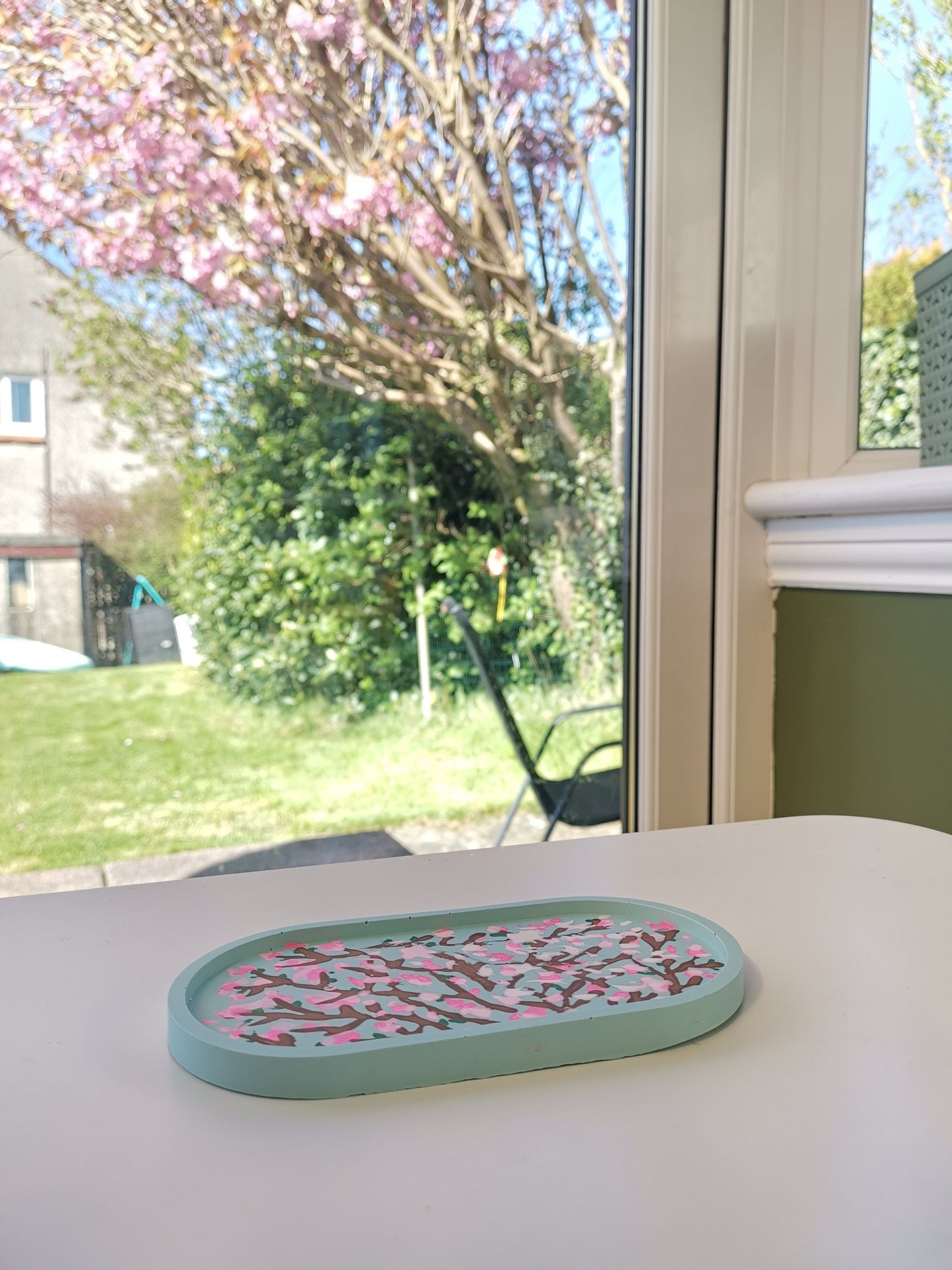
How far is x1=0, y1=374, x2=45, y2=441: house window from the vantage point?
133cm

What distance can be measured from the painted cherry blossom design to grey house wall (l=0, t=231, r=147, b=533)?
3.20 feet

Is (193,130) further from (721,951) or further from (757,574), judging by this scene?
(721,951)

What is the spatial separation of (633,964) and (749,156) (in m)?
1.28

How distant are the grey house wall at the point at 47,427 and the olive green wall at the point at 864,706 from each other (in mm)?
950

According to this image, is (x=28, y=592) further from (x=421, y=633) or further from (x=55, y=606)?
(x=421, y=633)

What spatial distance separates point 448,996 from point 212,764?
40.3 inches

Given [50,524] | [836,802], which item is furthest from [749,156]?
[50,524]

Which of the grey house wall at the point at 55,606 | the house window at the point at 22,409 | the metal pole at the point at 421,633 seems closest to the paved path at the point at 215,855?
the metal pole at the point at 421,633

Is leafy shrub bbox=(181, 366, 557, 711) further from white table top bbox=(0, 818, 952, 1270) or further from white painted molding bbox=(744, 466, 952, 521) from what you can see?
white table top bbox=(0, 818, 952, 1270)

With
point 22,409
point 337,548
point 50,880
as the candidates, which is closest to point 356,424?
point 337,548

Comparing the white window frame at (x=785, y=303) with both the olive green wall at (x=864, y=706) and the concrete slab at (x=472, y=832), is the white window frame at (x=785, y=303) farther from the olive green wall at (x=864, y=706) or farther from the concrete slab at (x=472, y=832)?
the concrete slab at (x=472, y=832)

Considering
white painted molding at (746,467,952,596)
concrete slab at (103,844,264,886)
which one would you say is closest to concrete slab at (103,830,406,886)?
concrete slab at (103,844,264,886)

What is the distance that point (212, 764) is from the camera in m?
1.47

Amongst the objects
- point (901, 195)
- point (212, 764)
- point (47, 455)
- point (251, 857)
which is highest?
point (901, 195)
